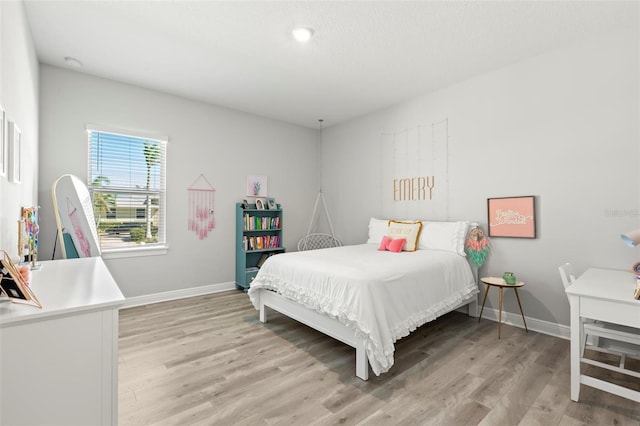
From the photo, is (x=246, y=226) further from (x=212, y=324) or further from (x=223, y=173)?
(x=212, y=324)

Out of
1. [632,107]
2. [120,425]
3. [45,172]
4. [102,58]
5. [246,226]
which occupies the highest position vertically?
[102,58]

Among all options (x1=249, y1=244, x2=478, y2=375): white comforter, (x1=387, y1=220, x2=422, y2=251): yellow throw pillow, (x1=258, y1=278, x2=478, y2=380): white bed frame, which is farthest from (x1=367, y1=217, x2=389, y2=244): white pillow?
(x1=258, y1=278, x2=478, y2=380): white bed frame

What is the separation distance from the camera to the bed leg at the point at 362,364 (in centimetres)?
214

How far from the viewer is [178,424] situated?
1694 millimetres

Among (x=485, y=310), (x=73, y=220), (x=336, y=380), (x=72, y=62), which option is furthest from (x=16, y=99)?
(x=485, y=310)

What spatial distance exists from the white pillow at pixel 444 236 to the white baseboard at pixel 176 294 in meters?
2.78

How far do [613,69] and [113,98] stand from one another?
5024 mm

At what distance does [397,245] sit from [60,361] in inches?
120

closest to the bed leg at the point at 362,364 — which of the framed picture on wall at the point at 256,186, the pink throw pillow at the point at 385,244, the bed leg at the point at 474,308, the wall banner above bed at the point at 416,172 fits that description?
the pink throw pillow at the point at 385,244

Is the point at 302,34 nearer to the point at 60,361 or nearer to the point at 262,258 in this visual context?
the point at 60,361

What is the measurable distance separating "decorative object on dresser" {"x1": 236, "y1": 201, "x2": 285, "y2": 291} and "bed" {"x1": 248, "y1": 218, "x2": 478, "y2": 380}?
4.26 ft

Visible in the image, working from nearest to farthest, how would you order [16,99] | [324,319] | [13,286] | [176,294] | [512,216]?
1. [13,286]
2. [16,99]
3. [324,319]
4. [512,216]
5. [176,294]

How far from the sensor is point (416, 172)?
13.5ft

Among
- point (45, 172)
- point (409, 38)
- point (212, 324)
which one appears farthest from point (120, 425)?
point (409, 38)
